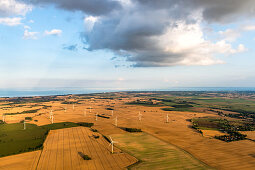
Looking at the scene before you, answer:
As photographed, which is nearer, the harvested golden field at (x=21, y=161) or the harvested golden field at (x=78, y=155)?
the harvested golden field at (x=21, y=161)

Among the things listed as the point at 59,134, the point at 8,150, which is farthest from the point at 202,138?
the point at 8,150

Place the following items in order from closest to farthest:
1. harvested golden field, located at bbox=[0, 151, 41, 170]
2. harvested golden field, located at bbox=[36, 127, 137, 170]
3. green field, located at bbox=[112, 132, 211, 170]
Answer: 1. harvested golden field, located at bbox=[0, 151, 41, 170]
2. harvested golden field, located at bbox=[36, 127, 137, 170]
3. green field, located at bbox=[112, 132, 211, 170]

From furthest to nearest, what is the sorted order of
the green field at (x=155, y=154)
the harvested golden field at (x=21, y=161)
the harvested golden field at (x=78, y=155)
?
the green field at (x=155, y=154) → the harvested golden field at (x=78, y=155) → the harvested golden field at (x=21, y=161)

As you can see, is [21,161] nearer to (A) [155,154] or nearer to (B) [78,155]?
(B) [78,155]

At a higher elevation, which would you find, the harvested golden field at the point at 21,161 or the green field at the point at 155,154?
the harvested golden field at the point at 21,161

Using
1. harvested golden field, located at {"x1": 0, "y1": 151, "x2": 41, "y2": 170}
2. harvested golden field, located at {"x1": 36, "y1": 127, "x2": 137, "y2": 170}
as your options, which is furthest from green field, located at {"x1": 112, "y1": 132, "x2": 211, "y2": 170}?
harvested golden field, located at {"x1": 0, "y1": 151, "x2": 41, "y2": 170}

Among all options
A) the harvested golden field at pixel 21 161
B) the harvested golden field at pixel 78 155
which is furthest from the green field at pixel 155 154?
the harvested golden field at pixel 21 161

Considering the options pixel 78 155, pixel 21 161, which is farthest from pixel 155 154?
pixel 21 161

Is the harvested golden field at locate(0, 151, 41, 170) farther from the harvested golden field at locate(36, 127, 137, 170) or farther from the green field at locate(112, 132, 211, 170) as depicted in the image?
the green field at locate(112, 132, 211, 170)

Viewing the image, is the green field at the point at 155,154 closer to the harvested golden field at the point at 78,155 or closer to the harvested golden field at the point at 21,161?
the harvested golden field at the point at 78,155

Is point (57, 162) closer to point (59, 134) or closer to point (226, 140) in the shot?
point (59, 134)
